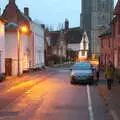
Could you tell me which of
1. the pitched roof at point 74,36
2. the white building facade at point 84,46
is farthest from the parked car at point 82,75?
the pitched roof at point 74,36

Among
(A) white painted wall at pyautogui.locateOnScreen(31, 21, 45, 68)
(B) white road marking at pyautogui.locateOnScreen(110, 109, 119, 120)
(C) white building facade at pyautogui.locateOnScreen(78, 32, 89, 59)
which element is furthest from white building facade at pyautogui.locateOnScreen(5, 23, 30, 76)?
(C) white building facade at pyautogui.locateOnScreen(78, 32, 89, 59)

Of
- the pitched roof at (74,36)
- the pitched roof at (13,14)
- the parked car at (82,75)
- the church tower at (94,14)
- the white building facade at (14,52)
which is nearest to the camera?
the parked car at (82,75)

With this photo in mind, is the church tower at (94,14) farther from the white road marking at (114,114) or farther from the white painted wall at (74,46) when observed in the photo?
the white road marking at (114,114)

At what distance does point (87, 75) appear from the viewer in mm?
39219

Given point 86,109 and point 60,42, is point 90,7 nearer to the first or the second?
point 60,42

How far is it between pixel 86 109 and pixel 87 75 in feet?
65.0

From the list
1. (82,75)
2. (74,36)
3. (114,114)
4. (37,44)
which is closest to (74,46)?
(74,36)

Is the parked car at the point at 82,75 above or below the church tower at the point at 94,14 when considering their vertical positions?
below

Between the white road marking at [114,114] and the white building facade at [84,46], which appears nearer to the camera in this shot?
the white road marking at [114,114]

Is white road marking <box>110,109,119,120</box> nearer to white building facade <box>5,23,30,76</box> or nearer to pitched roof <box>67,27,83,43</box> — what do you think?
white building facade <box>5,23,30,76</box>

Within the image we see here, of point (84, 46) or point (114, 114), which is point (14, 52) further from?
point (84, 46)

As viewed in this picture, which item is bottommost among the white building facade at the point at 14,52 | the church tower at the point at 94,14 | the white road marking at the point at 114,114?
the white road marking at the point at 114,114

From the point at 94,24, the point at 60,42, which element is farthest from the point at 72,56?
the point at 94,24

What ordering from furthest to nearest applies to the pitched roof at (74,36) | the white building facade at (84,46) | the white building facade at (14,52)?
the pitched roof at (74,36) → the white building facade at (84,46) → the white building facade at (14,52)
